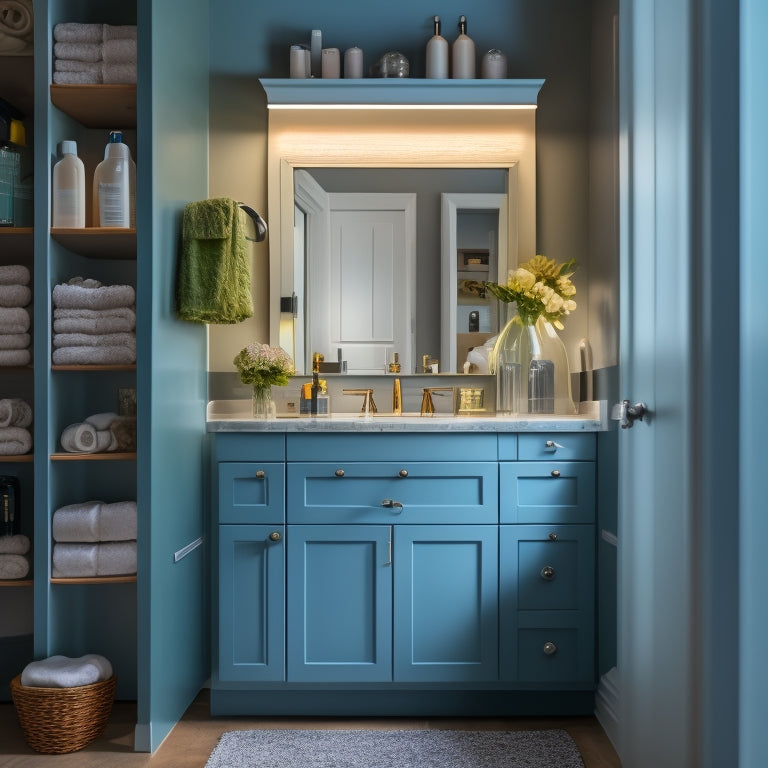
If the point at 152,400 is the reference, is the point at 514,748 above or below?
below

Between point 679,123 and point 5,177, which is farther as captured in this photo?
point 5,177

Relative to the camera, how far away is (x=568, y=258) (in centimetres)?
312

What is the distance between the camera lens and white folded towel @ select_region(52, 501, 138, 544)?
2.48m

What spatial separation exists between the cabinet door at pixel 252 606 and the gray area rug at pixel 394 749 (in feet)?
0.64

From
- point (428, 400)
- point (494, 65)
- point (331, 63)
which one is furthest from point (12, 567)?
point (494, 65)

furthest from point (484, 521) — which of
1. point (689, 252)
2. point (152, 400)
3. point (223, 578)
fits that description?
point (689, 252)

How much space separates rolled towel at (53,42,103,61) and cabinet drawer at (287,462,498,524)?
1.39 metres

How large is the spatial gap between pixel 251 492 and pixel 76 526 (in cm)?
52

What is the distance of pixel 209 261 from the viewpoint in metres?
2.66

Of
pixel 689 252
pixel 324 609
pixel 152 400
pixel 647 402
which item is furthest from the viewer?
pixel 324 609

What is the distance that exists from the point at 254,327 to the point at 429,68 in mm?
1122

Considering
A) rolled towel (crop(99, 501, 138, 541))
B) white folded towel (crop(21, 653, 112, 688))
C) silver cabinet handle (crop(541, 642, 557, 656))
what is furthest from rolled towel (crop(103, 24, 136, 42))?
silver cabinet handle (crop(541, 642, 557, 656))

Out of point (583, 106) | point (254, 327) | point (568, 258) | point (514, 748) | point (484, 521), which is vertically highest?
point (583, 106)

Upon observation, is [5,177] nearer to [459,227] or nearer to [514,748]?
[459,227]
